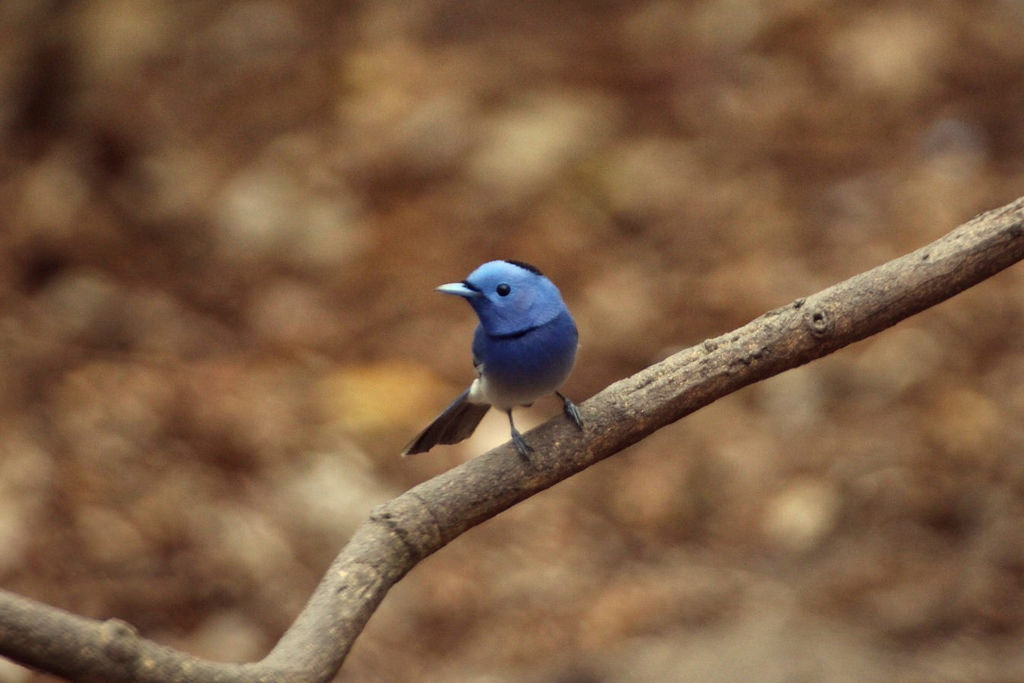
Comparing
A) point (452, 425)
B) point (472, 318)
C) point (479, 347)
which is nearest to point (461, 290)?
point (479, 347)

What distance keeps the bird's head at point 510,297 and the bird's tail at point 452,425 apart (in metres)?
0.35

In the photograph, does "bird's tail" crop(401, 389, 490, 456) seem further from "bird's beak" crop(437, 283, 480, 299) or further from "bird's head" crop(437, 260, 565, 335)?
"bird's beak" crop(437, 283, 480, 299)

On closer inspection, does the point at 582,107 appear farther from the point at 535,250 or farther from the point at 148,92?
the point at 148,92

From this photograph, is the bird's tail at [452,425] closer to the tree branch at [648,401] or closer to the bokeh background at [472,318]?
the tree branch at [648,401]

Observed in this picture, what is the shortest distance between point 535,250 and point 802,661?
242 cm

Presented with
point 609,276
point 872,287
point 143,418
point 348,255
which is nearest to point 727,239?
point 609,276

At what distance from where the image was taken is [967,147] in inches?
228

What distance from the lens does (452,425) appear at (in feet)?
9.10

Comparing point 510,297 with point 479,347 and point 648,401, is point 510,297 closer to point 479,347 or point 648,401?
point 479,347

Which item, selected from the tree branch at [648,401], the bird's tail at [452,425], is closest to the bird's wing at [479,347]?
the bird's tail at [452,425]

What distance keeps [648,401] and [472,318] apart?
3.15 metres

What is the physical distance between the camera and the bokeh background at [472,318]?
431 cm

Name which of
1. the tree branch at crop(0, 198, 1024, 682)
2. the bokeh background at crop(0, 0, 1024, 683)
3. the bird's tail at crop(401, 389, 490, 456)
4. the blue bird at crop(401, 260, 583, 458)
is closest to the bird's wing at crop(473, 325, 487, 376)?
the blue bird at crop(401, 260, 583, 458)

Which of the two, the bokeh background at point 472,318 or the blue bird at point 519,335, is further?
the bokeh background at point 472,318
